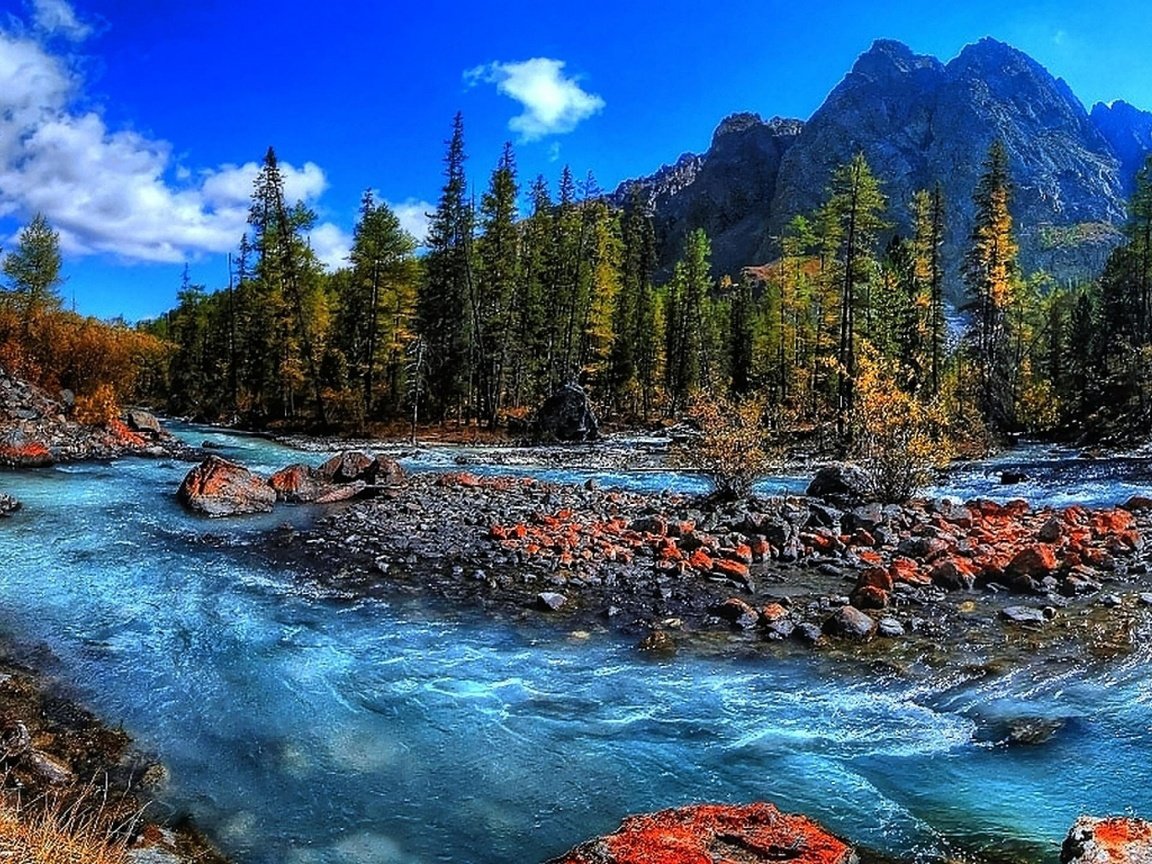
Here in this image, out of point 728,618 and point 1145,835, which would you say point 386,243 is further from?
point 1145,835

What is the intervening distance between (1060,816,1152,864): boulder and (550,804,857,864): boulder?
→ 1.32 metres

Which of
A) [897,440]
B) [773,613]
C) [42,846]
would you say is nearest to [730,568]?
[773,613]

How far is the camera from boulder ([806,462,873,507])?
68.3 ft

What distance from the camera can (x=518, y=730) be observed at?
818 cm

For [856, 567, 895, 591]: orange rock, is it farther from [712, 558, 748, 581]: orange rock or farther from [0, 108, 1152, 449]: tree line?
[0, 108, 1152, 449]: tree line

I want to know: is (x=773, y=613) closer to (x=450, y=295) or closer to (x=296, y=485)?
(x=296, y=485)

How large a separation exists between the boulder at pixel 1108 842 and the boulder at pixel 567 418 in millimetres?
38621

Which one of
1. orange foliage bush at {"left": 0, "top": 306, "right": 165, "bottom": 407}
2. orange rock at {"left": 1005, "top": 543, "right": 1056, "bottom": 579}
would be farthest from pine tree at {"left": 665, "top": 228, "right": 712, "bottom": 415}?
orange rock at {"left": 1005, "top": 543, "right": 1056, "bottom": 579}

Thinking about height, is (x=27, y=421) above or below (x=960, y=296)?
below

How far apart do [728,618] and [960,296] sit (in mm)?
185593

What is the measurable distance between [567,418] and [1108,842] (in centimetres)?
3950

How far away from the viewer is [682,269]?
213 ft

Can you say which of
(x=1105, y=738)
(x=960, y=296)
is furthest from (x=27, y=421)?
(x=960, y=296)

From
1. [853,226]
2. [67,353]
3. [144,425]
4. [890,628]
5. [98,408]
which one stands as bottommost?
[890,628]
